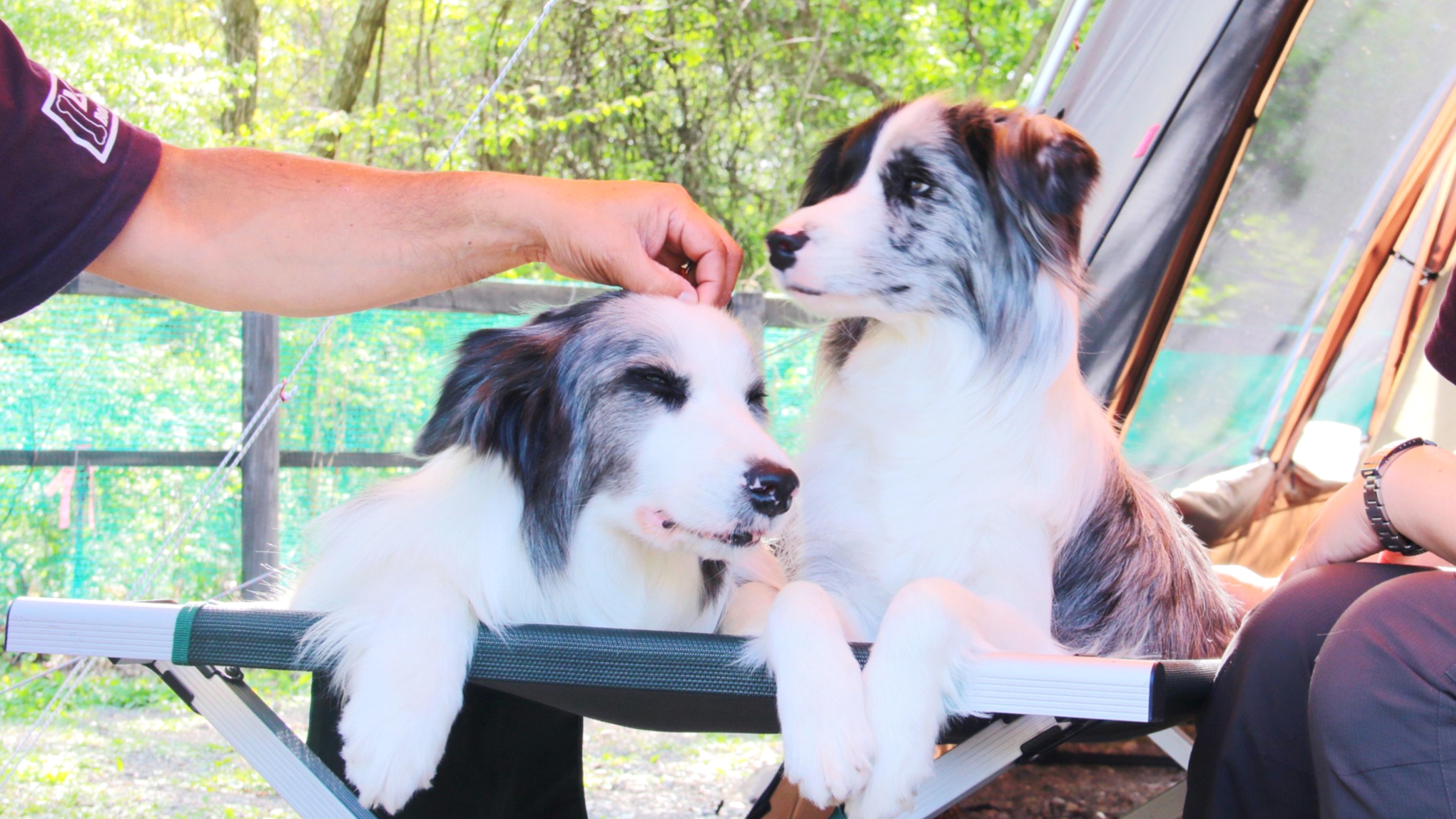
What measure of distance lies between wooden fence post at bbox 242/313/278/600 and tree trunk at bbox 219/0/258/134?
393 cm

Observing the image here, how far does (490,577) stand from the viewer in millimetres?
1514

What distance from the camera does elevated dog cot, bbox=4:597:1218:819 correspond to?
49.0 inches

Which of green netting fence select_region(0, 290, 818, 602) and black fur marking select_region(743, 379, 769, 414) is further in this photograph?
green netting fence select_region(0, 290, 818, 602)

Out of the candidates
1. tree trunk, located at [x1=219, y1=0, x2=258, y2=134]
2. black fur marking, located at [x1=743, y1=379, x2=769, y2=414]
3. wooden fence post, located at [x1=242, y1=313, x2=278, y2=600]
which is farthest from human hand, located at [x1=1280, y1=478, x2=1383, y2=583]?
tree trunk, located at [x1=219, y1=0, x2=258, y2=134]

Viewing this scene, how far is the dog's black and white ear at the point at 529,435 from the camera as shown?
61.9 inches

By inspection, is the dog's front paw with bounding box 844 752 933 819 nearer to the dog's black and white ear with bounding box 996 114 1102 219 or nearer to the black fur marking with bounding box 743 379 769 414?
the black fur marking with bounding box 743 379 769 414

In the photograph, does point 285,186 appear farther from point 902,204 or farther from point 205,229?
point 902,204

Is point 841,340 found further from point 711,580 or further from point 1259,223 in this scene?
point 1259,223

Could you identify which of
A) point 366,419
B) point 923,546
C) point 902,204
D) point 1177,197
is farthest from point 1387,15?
point 366,419

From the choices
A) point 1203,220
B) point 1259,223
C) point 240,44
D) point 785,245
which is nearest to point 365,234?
point 785,245

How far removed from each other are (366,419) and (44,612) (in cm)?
406

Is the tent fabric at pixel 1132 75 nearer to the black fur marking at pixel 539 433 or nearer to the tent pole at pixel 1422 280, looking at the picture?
the tent pole at pixel 1422 280

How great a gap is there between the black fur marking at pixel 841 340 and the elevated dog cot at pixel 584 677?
692mm

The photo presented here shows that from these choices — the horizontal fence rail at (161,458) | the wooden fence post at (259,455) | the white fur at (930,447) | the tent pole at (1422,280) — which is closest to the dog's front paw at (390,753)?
the white fur at (930,447)
